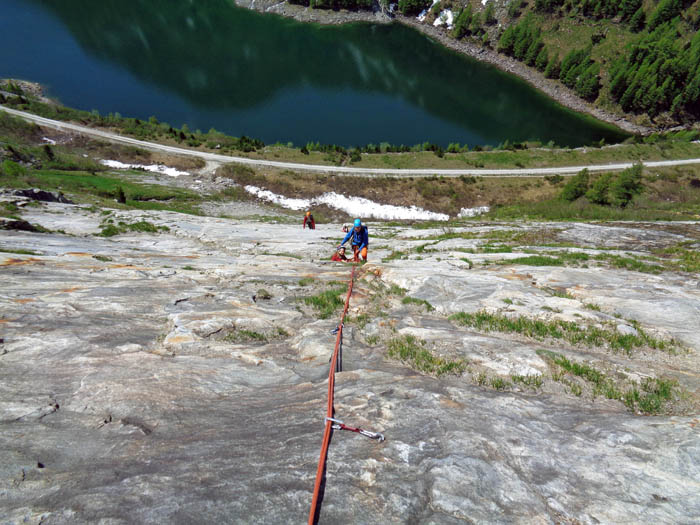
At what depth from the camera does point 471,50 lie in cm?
13800

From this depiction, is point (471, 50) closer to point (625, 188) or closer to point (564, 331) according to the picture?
point (625, 188)

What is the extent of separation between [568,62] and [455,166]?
80438 millimetres

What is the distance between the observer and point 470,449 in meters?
5.03

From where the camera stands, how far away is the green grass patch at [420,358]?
751cm

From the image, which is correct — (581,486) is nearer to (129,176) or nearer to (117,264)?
(117,264)

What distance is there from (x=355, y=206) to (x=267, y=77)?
76427mm

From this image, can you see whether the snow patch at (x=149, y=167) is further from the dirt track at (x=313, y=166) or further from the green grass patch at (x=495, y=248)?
the green grass patch at (x=495, y=248)

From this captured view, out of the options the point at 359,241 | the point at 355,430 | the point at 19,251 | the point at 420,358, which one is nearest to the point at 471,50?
the point at 359,241

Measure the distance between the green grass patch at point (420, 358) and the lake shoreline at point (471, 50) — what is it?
12816cm

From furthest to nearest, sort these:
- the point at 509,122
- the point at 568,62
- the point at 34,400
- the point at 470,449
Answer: the point at 568,62, the point at 509,122, the point at 34,400, the point at 470,449

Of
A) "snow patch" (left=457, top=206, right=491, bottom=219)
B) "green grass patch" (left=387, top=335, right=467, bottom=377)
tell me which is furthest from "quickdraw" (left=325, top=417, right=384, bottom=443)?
"snow patch" (left=457, top=206, right=491, bottom=219)

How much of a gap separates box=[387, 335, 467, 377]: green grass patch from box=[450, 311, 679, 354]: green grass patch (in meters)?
2.09

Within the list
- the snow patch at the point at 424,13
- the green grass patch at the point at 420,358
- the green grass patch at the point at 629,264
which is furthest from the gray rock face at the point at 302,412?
the snow patch at the point at 424,13

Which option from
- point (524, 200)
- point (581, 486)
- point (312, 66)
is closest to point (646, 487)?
point (581, 486)
